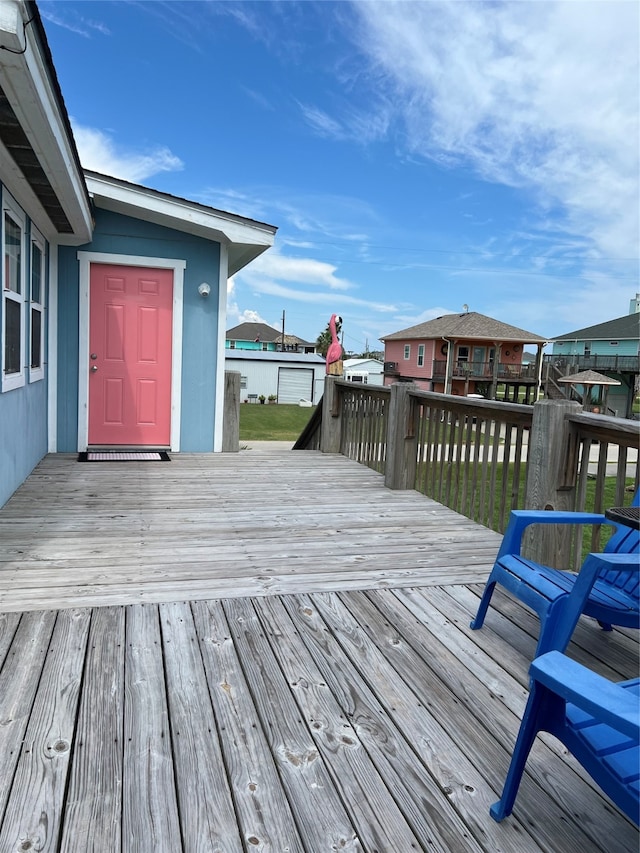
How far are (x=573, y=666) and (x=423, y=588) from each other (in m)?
1.66

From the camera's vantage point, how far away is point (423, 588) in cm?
291

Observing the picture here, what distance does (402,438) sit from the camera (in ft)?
16.7

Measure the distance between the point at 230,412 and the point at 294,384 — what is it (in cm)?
2721

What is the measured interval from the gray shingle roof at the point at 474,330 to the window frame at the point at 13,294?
28.0 meters

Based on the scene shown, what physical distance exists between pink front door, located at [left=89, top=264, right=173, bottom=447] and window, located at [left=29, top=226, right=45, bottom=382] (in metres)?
0.66

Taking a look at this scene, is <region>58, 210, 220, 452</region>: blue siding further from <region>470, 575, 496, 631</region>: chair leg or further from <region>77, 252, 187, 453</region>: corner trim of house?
<region>470, 575, 496, 631</region>: chair leg

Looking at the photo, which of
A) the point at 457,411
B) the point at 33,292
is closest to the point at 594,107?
the point at 457,411

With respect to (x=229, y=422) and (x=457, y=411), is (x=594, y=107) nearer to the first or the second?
(x=457, y=411)

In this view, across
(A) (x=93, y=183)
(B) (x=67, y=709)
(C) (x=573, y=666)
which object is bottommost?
(B) (x=67, y=709)

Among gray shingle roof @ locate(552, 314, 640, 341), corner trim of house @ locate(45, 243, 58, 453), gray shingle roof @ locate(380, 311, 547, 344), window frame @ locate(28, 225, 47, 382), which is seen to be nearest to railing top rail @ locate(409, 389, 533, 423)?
window frame @ locate(28, 225, 47, 382)

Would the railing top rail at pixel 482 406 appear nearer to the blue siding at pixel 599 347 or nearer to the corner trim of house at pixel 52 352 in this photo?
the corner trim of house at pixel 52 352

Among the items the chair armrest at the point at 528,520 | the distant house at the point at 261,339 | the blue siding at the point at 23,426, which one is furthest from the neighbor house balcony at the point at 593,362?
the chair armrest at the point at 528,520

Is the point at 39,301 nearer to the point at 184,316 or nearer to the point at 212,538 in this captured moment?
the point at 184,316

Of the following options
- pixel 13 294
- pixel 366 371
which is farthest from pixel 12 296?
pixel 366 371
